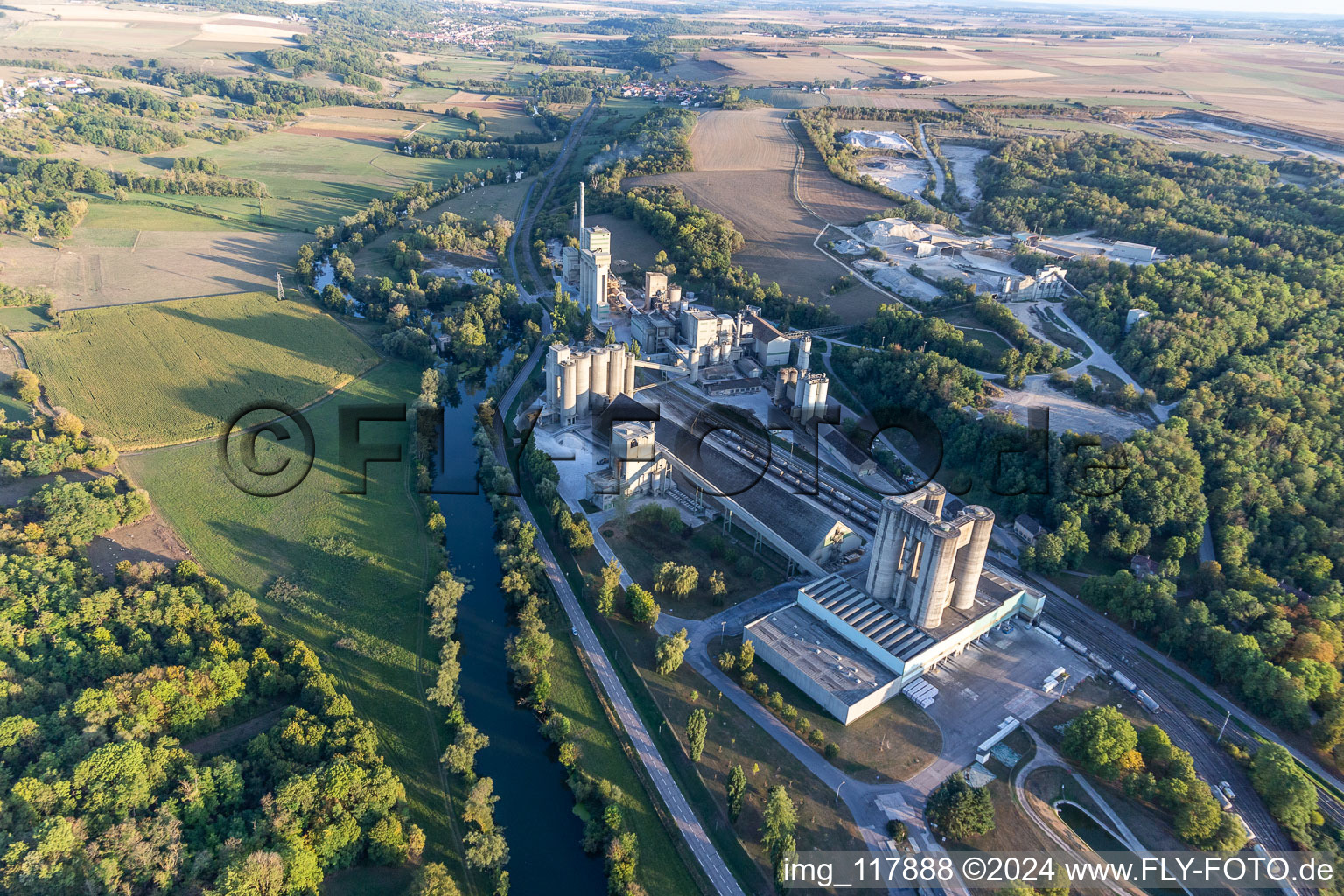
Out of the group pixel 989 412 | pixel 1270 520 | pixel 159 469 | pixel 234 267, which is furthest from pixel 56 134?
pixel 1270 520

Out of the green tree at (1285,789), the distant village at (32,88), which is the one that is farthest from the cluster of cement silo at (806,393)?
the distant village at (32,88)

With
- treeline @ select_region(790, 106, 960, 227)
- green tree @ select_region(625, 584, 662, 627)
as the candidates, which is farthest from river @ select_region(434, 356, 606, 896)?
treeline @ select_region(790, 106, 960, 227)

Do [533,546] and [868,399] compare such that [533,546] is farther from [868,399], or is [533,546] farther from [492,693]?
[868,399]

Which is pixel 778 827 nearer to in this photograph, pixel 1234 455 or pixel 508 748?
pixel 508 748

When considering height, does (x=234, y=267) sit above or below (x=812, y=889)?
above

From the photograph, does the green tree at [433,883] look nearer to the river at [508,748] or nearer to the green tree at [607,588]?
the river at [508,748]

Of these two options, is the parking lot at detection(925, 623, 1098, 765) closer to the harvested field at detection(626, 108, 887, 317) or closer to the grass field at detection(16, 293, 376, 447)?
the harvested field at detection(626, 108, 887, 317)

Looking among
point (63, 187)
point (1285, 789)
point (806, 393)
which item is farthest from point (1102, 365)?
point (63, 187)
